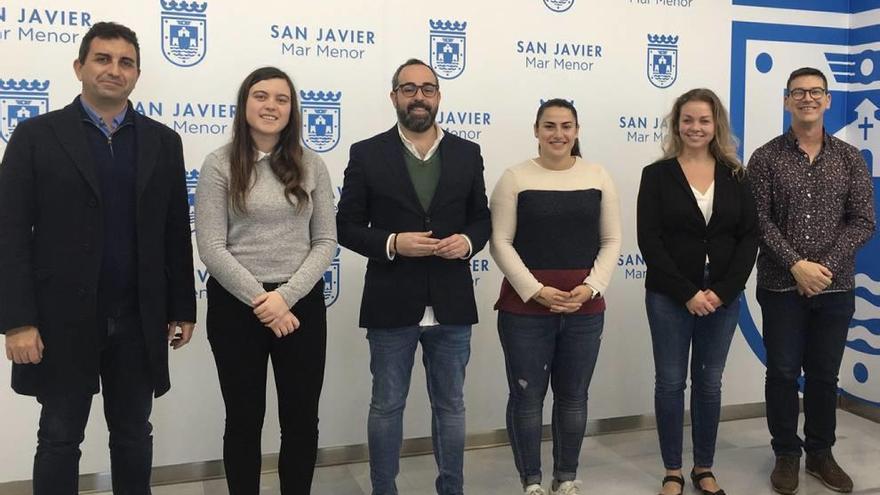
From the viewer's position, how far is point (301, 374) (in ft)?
7.75

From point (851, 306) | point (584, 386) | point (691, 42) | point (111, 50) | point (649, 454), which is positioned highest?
point (691, 42)

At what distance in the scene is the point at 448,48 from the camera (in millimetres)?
3430

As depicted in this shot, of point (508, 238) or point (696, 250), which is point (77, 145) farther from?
point (696, 250)

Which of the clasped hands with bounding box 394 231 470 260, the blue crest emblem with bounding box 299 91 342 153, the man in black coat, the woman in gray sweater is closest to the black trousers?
the woman in gray sweater

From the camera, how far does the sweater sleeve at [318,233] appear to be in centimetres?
232

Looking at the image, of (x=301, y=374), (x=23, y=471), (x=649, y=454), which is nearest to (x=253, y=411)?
(x=301, y=374)

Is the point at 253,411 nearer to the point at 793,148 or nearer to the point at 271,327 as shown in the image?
the point at 271,327

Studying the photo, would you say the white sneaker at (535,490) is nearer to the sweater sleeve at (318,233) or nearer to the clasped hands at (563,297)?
the clasped hands at (563,297)

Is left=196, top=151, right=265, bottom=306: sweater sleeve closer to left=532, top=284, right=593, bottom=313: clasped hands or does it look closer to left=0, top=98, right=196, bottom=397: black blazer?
left=0, top=98, right=196, bottom=397: black blazer

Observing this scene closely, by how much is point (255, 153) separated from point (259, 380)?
28.5 inches

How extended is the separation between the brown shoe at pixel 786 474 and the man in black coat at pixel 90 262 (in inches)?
96.4

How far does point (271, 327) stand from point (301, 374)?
202 mm

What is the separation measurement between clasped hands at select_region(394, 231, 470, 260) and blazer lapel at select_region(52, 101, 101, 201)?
0.91 m

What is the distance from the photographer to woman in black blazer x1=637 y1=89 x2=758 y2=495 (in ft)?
9.05
